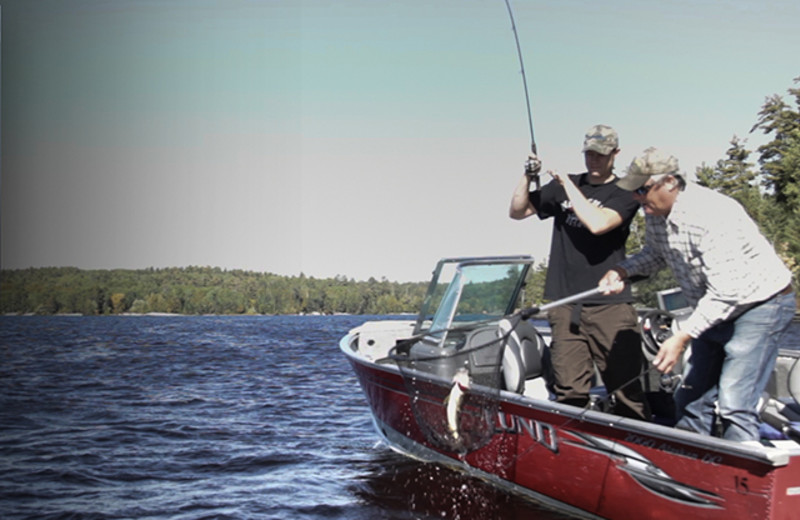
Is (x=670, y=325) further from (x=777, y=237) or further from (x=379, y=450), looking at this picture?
(x=777, y=237)


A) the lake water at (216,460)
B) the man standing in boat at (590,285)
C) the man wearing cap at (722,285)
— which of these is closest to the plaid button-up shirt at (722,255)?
the man wearing cap at (722,285)

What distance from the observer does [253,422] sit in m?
12.4

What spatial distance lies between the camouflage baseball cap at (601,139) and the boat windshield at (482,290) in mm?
2488

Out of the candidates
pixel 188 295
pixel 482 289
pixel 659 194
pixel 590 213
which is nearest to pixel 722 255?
pixel 659 194

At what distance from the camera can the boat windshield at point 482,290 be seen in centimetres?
790

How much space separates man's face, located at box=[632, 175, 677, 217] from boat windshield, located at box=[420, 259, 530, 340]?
3.09m

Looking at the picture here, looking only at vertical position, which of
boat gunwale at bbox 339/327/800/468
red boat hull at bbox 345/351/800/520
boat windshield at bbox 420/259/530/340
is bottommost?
red boat hull at bbox 345/351/800/520

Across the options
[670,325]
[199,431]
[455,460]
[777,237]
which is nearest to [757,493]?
[670,325]

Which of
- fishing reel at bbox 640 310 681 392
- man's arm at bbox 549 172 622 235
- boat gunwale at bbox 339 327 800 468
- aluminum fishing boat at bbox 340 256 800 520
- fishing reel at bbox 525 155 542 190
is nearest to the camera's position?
boat gunwale at bbox 339 327 800 468

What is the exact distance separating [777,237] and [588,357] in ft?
193

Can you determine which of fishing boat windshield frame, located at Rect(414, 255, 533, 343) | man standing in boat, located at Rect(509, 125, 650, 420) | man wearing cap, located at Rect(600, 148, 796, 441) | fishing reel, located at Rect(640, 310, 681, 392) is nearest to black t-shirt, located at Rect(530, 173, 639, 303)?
man standing in boat, located at Rect(509, 125, 650, 420)

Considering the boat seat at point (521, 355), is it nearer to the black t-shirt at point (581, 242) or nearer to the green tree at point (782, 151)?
the black t-shirt at point (581, 242)

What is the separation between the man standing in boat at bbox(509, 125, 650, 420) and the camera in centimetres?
558

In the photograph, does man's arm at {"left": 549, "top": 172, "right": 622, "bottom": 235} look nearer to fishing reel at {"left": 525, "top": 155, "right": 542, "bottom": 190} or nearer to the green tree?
fishing reel at {"left": 525, "top": 155, "right": 542, "bottom": 190}
